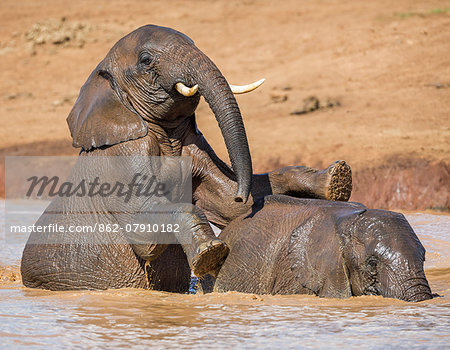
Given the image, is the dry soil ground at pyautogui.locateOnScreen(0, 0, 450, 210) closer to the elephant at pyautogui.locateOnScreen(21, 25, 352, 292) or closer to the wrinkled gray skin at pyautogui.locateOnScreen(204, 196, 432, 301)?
the elephant at pyautogui.locateOnScreen(21, 25, 352, 292)

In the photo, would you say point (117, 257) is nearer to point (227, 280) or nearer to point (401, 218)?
point (227, 280)

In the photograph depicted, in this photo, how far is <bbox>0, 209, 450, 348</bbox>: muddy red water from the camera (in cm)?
414

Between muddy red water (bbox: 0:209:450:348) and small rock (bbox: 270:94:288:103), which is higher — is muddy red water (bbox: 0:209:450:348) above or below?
above

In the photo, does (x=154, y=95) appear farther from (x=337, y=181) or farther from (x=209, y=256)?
(x=337, y=181)

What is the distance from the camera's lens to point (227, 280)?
517 centimetres

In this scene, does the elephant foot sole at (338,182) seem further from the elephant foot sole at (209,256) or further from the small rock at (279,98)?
the small rock at (279,98)

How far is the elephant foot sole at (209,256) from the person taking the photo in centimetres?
477

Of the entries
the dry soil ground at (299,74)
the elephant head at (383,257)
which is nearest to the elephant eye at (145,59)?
the elephant head at (383,257)

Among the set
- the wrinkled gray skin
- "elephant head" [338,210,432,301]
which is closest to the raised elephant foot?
the wrinkled gray skin

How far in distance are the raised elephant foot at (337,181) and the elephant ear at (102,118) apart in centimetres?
121

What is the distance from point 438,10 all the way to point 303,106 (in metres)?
4.84

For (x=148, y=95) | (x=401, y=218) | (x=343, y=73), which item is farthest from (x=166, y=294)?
(x=343, y=73)

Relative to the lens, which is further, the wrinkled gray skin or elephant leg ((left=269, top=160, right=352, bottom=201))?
elephant leg ((left=269, top=160, right=352, bottom=201))

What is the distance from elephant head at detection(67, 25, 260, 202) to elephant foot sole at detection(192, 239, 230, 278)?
0.33 metres
